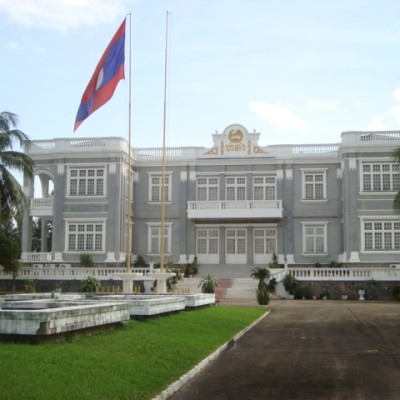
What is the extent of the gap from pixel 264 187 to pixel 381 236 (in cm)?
780

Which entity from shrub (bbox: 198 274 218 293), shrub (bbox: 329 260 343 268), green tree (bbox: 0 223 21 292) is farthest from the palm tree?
shrub (bbox: 329 260 343 268)

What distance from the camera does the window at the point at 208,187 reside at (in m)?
41.3

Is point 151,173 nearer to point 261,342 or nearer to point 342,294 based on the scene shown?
point 342,294

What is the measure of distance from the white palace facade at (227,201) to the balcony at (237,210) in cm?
6

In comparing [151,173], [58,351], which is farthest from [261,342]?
[151,173]

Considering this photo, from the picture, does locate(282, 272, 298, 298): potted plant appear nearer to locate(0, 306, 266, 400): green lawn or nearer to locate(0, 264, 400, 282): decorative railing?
locate(0, 264, 400, 282): decorative railing

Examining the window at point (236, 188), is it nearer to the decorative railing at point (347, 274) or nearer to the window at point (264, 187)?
the window at point (264, 187)

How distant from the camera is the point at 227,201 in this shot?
4000 cm

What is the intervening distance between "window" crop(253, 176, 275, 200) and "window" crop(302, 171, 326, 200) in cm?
200

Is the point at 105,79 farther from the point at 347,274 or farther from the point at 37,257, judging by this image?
the point at 37,257

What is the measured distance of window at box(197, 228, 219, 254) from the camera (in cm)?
4078

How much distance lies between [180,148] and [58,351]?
33064 millimetres

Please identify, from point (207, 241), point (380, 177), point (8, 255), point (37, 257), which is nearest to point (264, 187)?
point (207, 241)

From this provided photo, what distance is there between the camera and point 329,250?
130 ft
